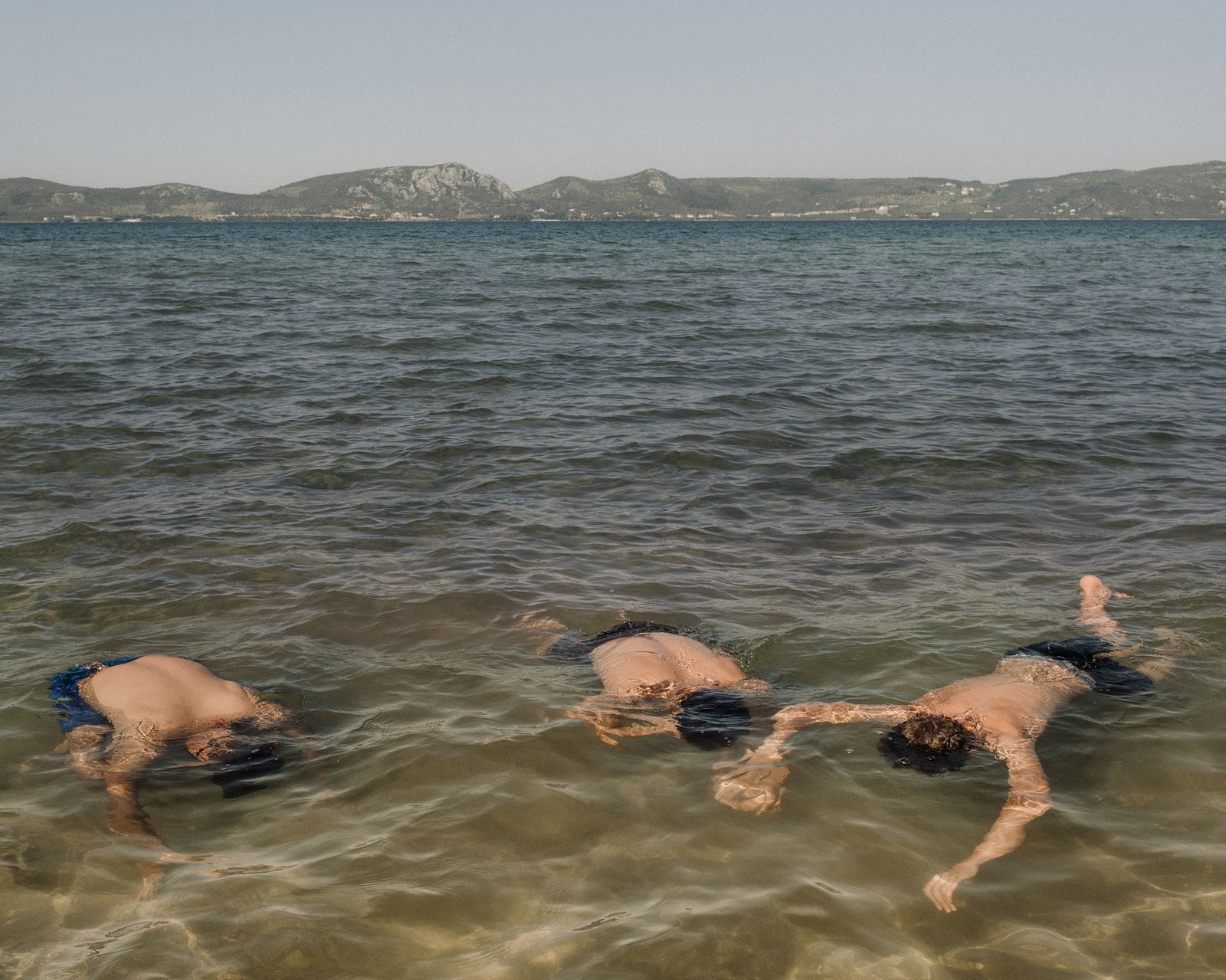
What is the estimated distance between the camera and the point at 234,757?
517 centimetres

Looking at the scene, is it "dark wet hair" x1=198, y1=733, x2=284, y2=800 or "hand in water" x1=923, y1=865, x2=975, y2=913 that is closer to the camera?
"hand in water" x1=923, y1=865, x2=975, y2=913

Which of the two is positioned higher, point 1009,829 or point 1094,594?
point 1094,594

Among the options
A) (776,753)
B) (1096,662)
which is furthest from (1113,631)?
(776,753)

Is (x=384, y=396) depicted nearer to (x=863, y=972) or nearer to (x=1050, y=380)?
(x=1050, y=380)

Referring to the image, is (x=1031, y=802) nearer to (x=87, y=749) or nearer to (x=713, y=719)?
(x=713, y=719)

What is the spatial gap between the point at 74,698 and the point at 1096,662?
6.64 m

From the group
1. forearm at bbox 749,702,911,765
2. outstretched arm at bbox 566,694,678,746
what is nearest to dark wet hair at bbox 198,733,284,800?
outstretched arm at bbox 566,694,678,746

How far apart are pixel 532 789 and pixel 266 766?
153 centimetres

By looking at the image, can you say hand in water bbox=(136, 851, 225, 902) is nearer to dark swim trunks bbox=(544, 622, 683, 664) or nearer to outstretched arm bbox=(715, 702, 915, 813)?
outstretched arm bbox=(715, 702, 915, 813)

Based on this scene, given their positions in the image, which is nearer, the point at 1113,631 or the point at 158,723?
the point at 158,723

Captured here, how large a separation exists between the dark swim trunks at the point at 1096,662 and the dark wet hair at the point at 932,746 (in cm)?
141

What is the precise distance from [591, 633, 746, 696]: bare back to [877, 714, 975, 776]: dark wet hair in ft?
4.07

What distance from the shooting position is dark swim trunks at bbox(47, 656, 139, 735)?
→ 5355 millimetres

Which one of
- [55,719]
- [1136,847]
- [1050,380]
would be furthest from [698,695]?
[1050,380]
